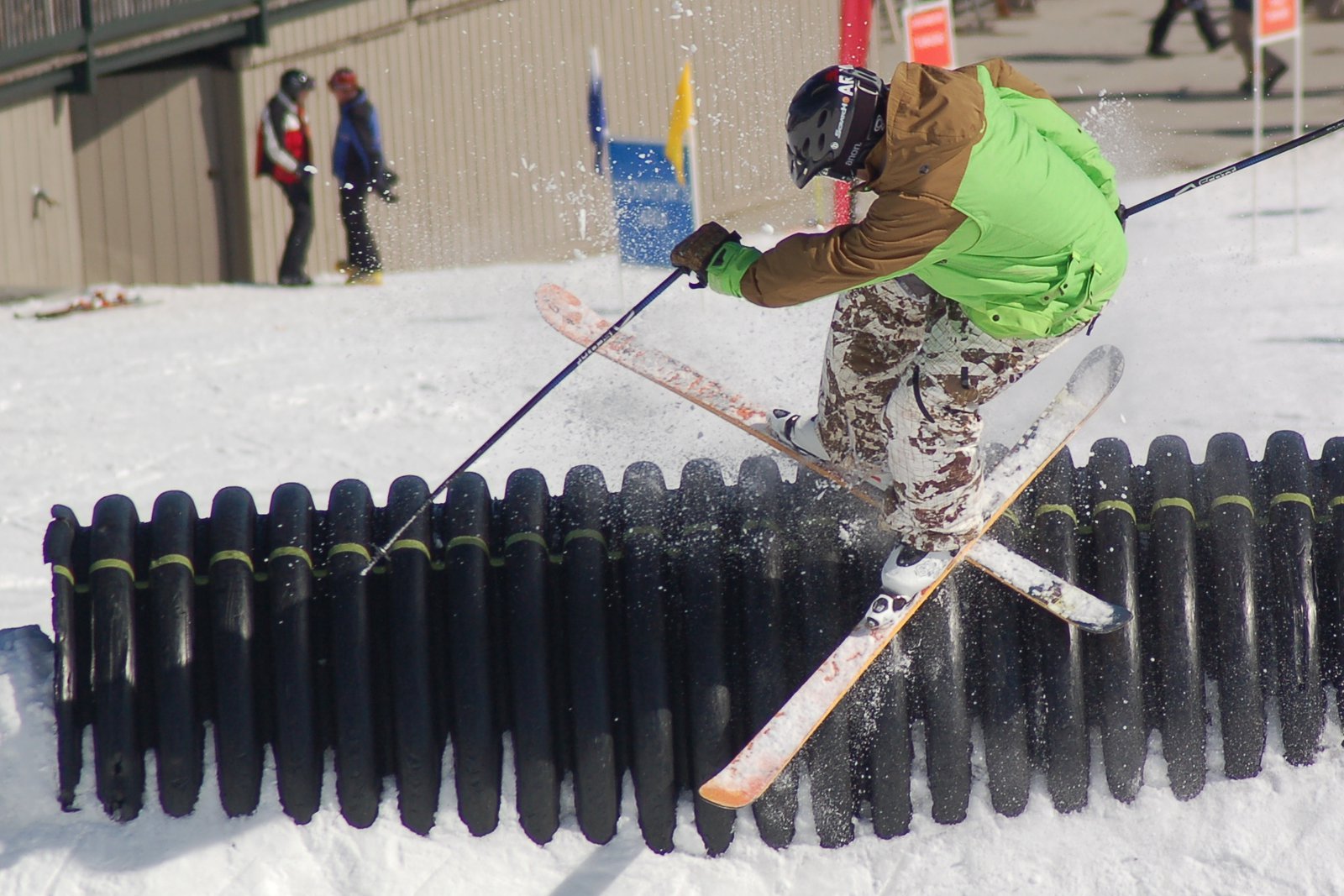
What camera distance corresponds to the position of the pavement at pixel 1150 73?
39.5ft

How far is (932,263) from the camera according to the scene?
324cm

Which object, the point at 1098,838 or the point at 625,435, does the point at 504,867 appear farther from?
the point at 625,435

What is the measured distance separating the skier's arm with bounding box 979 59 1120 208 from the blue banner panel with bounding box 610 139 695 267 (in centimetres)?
420

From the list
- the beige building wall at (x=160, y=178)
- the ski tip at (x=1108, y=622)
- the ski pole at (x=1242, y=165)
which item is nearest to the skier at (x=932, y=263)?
the ski pole at (x=1242, y=165)

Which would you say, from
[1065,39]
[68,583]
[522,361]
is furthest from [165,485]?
[1065,39]

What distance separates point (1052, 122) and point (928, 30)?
564 cm

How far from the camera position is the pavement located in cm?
1205

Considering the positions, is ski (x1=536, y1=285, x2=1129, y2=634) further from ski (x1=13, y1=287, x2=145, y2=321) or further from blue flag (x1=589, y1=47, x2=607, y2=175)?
ski (x1=13, y1=287, x2=145, y2=321)

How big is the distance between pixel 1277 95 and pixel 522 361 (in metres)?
8.85

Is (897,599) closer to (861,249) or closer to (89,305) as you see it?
(861,249)

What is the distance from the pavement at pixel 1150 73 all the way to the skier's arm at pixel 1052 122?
20.0 ft

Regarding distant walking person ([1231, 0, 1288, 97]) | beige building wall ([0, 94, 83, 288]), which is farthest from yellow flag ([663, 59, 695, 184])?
distant walking person ([1231, 0, 1288, 97])

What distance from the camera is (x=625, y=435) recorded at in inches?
216

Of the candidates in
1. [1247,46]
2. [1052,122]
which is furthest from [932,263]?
[1247,46]
